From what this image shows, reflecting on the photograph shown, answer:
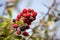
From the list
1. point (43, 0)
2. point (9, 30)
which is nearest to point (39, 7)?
point (43, 0)

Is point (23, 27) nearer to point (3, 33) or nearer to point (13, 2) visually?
point (3, 33)

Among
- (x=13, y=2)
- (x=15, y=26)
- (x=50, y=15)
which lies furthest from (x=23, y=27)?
(x=13, y=2)

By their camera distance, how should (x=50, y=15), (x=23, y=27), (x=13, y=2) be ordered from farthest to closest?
1. (x=13, y=2)
2. (x=50, y=15)
3. (x=23, y=27)

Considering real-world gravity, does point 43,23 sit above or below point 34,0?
below

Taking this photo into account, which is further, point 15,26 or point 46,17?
point 46,17

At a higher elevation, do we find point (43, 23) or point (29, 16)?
point (29, 16)

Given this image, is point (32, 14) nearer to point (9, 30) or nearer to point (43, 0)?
point (9, 30)

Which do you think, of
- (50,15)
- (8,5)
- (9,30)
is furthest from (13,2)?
(9,30)

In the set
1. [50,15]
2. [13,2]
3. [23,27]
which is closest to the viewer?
[23,27]

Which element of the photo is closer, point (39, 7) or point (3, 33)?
point (3, 33)
